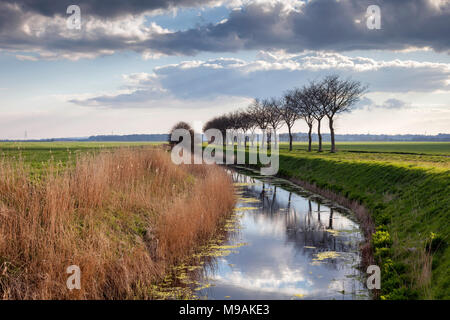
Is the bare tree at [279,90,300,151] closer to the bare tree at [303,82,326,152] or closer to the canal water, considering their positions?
the bare tree at [303,82,326,152]

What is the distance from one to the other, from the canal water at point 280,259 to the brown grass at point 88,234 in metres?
0.98

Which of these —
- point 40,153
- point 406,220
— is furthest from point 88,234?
point 40,153

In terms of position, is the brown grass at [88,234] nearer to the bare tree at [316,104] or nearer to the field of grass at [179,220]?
the field of grass at [179,220]

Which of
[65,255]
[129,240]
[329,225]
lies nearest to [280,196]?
[329,225]

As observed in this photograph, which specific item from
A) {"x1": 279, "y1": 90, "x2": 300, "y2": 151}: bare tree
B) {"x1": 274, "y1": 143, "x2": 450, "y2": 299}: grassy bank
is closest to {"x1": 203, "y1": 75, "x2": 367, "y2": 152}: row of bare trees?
{"x1": 279, "y1": 90, "x2": 300, "y2": 151}: bare tree

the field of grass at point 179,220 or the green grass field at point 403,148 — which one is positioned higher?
the green grass field at point 403,148

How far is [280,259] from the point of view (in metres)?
11.4

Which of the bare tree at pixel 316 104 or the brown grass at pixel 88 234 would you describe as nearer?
the brown grass at pixel 88 234

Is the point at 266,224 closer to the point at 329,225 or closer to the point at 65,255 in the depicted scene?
the point at 329,225

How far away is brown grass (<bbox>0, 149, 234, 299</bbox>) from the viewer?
7629 millimetres

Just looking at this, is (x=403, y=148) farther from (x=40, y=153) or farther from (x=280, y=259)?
(x=280, y=259)

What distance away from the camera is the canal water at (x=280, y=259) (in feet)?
29.8

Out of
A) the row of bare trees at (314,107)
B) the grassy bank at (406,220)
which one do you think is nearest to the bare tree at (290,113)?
the row of bare trees at (314,107)
